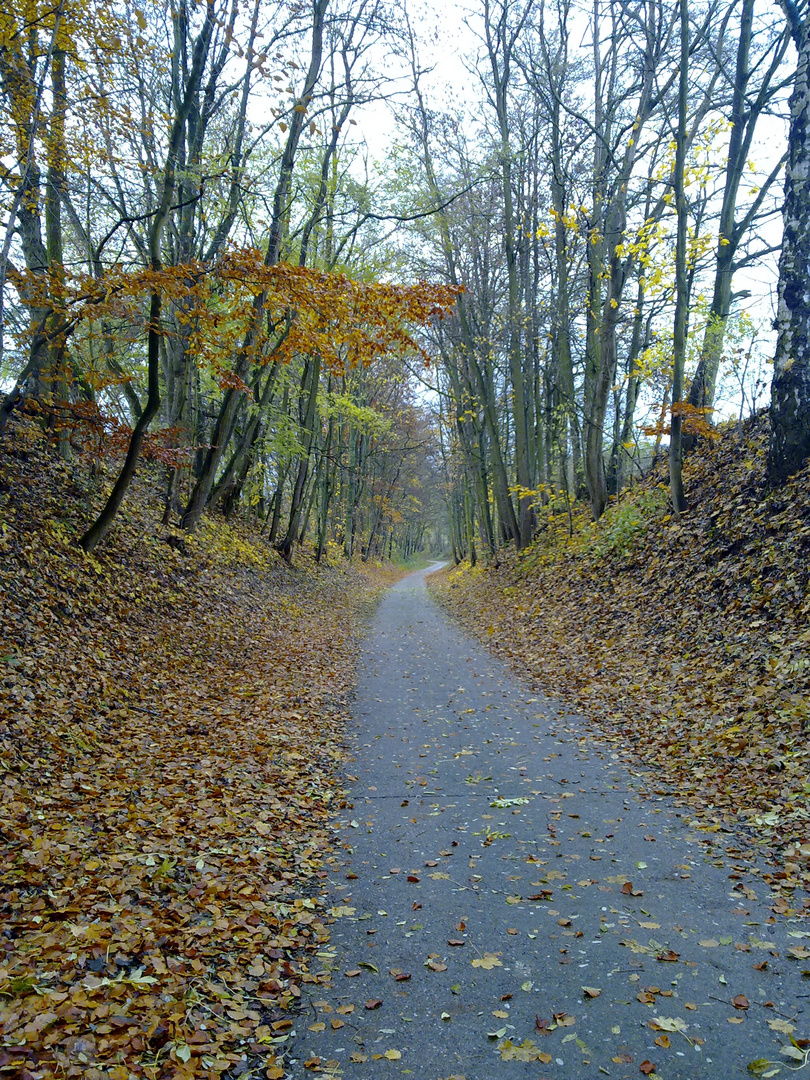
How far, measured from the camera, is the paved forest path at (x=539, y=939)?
295cm

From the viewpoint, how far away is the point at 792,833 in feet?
15.0

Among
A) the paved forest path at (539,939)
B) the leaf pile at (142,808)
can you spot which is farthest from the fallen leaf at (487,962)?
the leaf pile at (142,808)

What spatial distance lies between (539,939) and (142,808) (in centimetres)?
328

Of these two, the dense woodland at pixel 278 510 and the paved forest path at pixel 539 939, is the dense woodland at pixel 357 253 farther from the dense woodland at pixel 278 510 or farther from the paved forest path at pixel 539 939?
the paved forest path at pixel 539 939

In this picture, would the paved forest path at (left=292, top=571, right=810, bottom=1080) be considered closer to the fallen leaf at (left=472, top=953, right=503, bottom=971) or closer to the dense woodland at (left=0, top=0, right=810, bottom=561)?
the fallen leaf at (left=472, top=953, right=503, bottom=971)

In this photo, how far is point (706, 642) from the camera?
26.4ft

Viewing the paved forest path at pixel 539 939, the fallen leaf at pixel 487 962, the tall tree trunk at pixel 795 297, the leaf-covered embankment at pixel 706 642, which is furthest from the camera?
the tall tree trunk at pixel 795 297

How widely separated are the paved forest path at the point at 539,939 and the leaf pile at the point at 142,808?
0.39 metres

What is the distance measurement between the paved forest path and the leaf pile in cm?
39

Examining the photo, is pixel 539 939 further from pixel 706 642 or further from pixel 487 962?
pixel 706 642

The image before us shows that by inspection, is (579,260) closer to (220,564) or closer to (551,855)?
(220,564)

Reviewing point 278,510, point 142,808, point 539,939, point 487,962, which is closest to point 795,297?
point 539,939

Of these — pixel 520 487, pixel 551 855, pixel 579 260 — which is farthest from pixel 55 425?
pixel 579 260

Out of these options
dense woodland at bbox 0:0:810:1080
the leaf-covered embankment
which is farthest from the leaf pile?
the leaf-covered embankment
